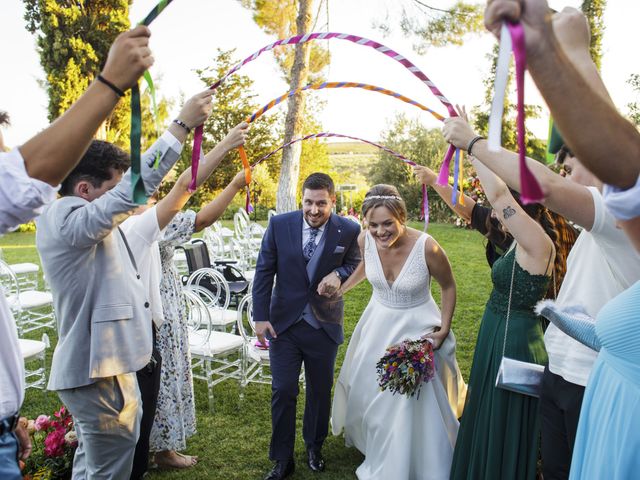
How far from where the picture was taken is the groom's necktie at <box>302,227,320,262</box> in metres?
3.80

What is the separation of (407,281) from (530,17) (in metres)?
2.82

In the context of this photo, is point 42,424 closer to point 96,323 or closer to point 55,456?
point 55,456

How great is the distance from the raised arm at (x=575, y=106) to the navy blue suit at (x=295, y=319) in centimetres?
294

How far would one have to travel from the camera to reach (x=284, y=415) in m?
3.69

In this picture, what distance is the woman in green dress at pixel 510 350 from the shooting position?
2.57 metres

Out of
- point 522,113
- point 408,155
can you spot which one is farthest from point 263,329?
point 408,155

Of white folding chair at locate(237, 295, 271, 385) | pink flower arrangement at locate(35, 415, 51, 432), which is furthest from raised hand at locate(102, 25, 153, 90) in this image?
white folding chair at locate(237, 295, 271, 385)

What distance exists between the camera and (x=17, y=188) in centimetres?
111

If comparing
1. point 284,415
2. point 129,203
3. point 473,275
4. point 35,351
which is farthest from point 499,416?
point 473,275

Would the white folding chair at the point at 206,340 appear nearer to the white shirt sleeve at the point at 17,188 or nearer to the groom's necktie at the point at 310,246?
the groom's necktie at the point at 310,246

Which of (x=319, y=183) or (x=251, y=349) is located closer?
(x=319, y=183)

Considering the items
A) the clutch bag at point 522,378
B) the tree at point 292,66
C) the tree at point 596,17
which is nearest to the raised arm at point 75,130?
the clutch bag at point 522,378

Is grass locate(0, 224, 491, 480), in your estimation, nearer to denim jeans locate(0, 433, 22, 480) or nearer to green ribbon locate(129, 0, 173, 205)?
denim jeans locate(0, 433, 22, 480)

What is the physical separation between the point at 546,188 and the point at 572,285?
856 millimetres
